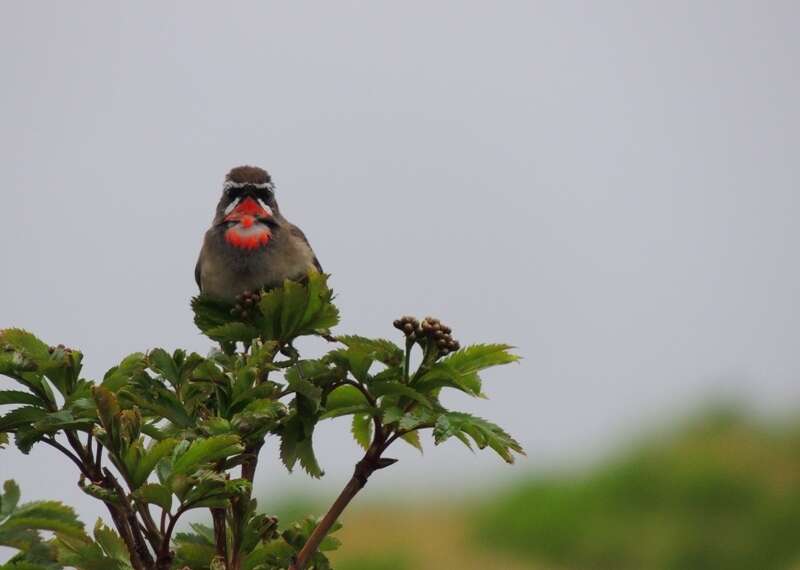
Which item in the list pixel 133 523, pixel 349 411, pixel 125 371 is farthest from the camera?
pixel 349 411

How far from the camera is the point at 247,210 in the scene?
662cm

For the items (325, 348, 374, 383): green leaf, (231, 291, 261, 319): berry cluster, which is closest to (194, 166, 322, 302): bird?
(231, 291, 261, 319): berry cluster

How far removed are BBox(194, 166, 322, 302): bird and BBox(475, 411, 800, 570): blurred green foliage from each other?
14.9 metres

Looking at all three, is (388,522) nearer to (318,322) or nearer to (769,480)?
(769,480)

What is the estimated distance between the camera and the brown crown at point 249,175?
6.57 metres

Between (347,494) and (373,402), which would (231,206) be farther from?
(347,494)

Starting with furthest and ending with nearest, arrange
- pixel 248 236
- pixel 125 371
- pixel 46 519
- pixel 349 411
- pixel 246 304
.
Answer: pixel 248 236 < pixel 246 304 < pixel 349 411 < pixel 125 371 < pixel 46 519

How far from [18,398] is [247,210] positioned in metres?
3.00

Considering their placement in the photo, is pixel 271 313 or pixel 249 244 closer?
pixel 271 313

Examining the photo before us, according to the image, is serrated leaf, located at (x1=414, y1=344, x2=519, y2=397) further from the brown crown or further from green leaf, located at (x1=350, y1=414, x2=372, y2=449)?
the brown crown

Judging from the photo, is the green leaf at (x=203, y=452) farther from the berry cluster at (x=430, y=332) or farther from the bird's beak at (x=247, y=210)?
the bird's beak at (x=247, y=210)

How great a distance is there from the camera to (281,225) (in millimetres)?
6551

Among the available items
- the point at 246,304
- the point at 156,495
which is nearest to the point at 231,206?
the point at 246,304

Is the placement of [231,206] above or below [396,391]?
above
